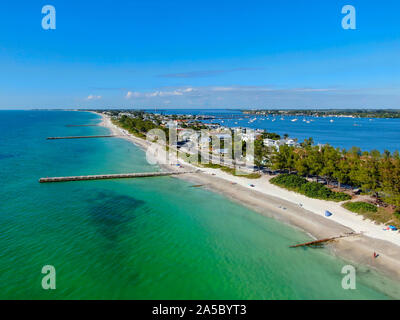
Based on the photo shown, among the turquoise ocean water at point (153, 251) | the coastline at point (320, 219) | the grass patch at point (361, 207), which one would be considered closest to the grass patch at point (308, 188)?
the coastline at point (320, 219)

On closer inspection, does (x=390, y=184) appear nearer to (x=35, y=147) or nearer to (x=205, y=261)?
(x=205, y=261)

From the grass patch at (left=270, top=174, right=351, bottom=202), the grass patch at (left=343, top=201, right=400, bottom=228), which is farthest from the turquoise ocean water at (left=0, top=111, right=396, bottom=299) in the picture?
the grass patch at (left=270, top=174, right=351, bottom=202)

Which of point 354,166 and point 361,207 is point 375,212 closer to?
point 361,207

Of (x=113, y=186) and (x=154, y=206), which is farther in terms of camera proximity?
(x=113, y=186)

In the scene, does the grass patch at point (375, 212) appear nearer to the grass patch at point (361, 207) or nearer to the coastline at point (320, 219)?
the grass patch at point (361, 207)

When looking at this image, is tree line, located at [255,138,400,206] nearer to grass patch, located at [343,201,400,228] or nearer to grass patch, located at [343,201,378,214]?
grass patch, located at [343,201,400,228]
